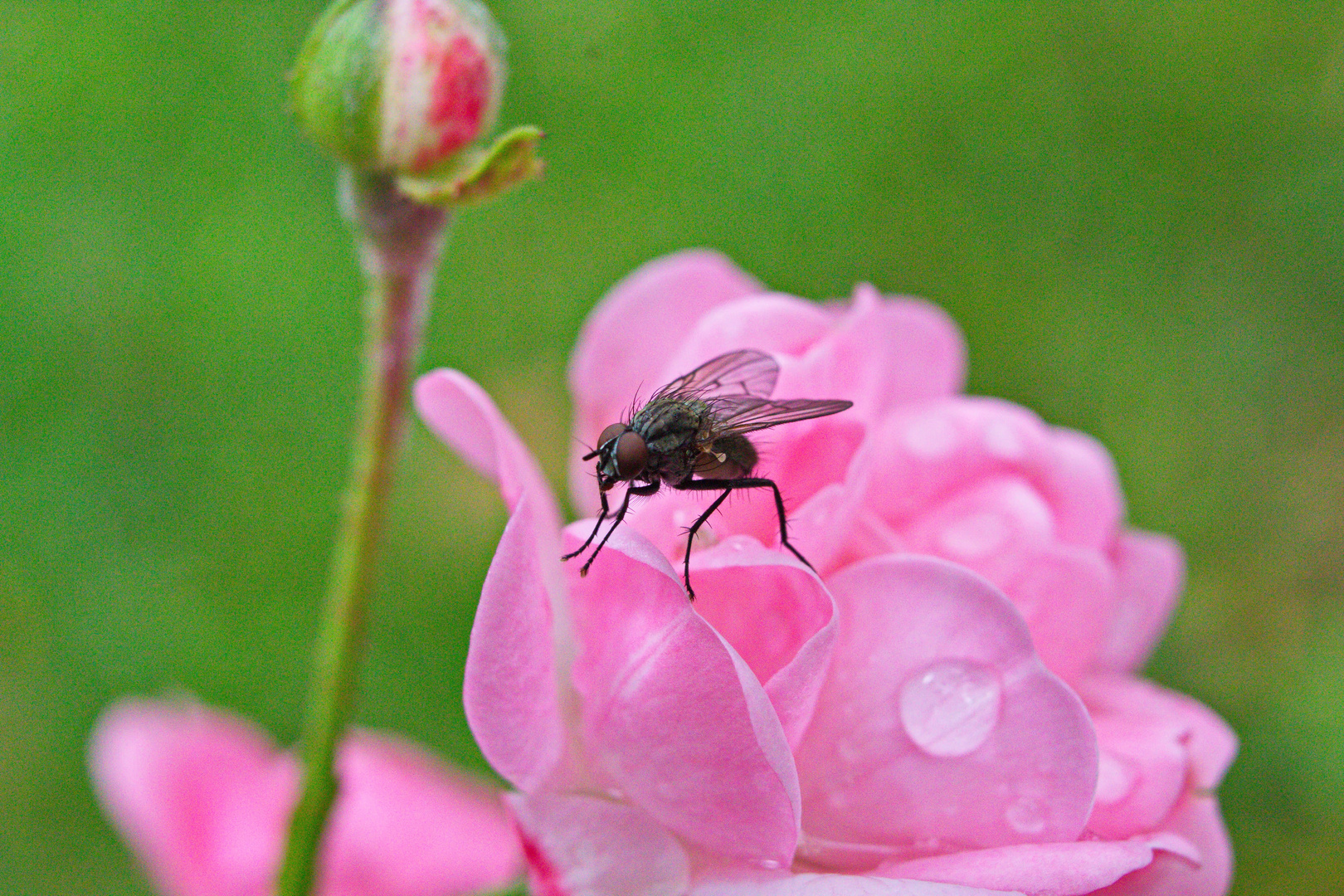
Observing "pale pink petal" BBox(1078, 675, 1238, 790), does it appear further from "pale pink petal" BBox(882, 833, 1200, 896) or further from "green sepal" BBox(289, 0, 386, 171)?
"green sepal" BBox(289, 0, 386, 171)

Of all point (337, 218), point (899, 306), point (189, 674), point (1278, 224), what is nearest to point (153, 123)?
point (337, 218)

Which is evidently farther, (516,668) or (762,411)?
(762,411)

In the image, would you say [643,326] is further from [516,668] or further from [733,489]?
[516,668]

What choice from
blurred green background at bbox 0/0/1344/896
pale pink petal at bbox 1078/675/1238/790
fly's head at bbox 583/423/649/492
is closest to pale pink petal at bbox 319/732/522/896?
fly's head at bbox 583/423/649/492

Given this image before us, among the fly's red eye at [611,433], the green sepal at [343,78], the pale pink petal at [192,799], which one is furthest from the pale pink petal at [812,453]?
the pale pink petal at [192,799]

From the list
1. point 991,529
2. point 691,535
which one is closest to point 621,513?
point 691,535

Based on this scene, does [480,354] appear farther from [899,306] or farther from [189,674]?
[899,306]
